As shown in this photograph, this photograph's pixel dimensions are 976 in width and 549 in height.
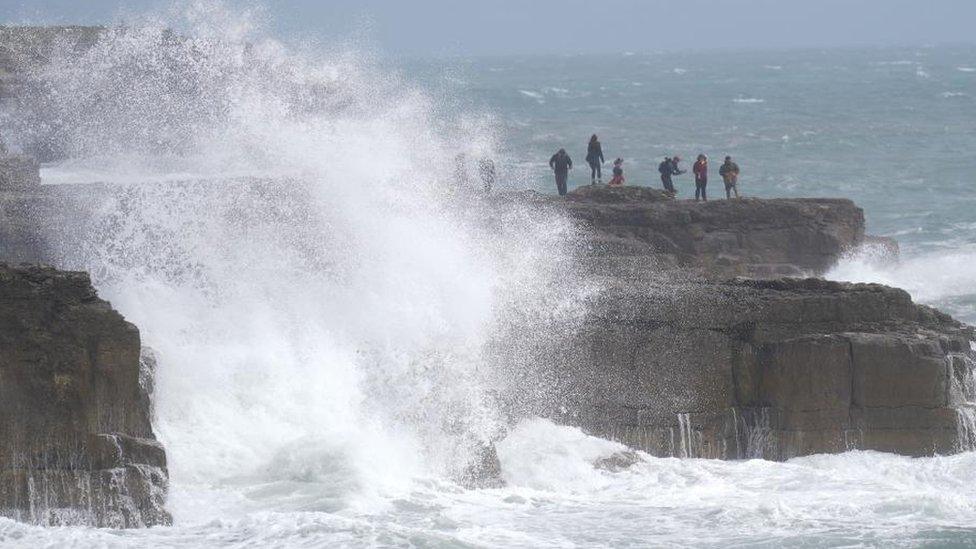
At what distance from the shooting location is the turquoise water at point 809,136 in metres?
36.2

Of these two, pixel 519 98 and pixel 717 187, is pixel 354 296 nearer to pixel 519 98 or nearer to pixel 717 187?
pixel 717 187

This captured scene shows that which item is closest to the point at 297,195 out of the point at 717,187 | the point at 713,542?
the point at 713,542

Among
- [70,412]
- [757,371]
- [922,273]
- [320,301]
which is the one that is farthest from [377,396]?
[922,273]

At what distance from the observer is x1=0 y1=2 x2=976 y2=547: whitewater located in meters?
15.2

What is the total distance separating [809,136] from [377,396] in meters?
43.1

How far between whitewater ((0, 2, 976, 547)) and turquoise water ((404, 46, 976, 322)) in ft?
30.4

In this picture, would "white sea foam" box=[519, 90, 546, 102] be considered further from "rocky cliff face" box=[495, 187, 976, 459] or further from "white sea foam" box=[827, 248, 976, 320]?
"rocky cliff face" box=[495, 187, 976, 459]

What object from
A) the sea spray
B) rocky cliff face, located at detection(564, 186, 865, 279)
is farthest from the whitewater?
rocky cliff face, located at detection(564, 186, 865, 279)

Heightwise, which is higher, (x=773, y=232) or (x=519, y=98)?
(x=519, y=98)

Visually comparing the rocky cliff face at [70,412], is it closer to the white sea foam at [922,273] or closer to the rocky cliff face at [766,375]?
the rocky cliff face at [766,375]

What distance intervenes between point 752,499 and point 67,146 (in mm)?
20127

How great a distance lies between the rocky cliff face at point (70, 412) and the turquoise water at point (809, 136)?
49.4 feet

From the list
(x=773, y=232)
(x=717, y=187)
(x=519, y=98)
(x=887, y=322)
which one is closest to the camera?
(x=887, y=322)

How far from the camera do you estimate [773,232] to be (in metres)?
26.2
